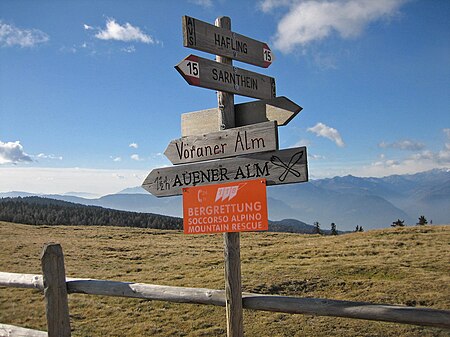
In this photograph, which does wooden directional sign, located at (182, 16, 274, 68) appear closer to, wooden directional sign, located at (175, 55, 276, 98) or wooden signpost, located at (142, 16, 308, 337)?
wooden signpost, located at (142, 16, 308, 337)

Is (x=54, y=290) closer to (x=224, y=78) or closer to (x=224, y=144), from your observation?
(x=224, y=144)

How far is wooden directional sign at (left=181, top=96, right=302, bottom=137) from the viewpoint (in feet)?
17.9

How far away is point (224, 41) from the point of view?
568 cm

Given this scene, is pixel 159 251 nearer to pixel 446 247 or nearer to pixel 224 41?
pixel 446 247

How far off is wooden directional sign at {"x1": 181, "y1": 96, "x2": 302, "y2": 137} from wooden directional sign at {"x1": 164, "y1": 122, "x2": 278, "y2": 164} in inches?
8.5

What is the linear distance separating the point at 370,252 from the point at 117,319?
1231 centimetres

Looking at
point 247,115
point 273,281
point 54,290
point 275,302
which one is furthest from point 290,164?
point 273,281

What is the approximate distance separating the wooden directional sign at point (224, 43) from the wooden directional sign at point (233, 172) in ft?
4.87

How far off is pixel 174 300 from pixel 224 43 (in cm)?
355

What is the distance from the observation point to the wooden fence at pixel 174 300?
15.3 ft

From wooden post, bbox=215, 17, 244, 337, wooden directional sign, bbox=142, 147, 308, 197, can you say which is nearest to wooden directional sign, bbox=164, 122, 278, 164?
wooden directional sign, bbox=142, 147, 308, 197

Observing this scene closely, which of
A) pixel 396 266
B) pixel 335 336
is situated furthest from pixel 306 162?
pixel 396 266

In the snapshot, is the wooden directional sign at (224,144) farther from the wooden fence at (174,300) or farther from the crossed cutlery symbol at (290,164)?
the wooden fence at (174,300)

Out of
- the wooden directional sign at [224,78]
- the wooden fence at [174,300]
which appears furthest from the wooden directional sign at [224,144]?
the wooden fence at [174,300]
